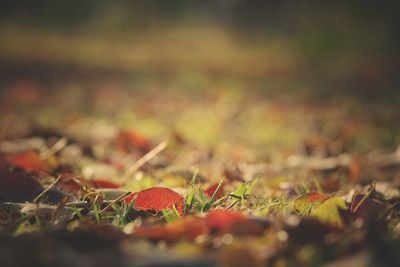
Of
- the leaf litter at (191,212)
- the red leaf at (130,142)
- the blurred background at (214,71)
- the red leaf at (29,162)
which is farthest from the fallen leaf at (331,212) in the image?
the blurred background at (214,71)

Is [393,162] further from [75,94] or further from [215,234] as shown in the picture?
[75,94]

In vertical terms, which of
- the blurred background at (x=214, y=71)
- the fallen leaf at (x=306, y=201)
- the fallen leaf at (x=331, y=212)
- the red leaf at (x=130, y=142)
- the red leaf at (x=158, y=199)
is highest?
the fallen leaf at (x=331, y=212)

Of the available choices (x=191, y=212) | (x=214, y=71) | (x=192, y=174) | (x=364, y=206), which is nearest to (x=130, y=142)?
(x=192, y=174)

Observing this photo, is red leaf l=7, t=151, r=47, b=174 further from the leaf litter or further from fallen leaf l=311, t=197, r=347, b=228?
fallen leaf l=311, t=197, r=347, b=228

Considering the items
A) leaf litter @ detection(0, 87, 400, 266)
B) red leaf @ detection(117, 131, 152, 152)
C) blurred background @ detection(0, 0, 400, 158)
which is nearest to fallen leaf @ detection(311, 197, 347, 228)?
leaf litter @ detection(0, 87, 400, 266)

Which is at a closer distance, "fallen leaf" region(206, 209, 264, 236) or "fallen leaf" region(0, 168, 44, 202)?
"fallen leaf" region(206, 209, 264, 236)

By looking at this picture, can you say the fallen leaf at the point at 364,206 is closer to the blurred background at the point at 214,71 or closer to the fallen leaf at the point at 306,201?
the fallen leaf at the point at 306,201

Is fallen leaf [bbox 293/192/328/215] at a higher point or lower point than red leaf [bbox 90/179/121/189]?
higher

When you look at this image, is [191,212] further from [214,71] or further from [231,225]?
[214,71]
